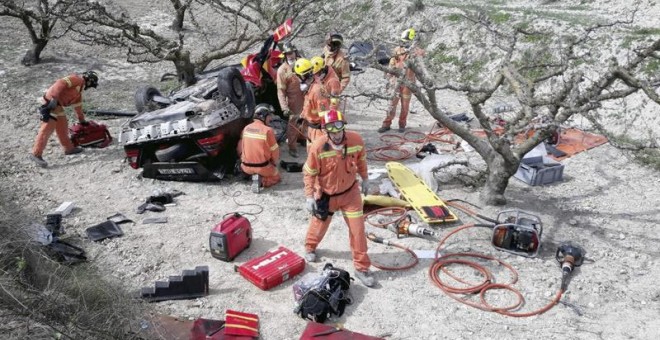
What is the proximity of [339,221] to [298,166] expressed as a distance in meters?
1.79

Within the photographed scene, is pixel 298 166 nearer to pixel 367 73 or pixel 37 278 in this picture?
pixel 37 278

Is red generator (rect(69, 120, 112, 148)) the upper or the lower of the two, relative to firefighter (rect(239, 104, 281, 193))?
lower

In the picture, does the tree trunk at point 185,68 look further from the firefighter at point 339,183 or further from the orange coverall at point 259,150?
the firefighter at point 339,183

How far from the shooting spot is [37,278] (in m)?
4.67

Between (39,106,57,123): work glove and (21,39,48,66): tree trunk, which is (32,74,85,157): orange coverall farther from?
(21,39,48,66): tree trunk

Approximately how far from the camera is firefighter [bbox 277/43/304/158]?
355 inches

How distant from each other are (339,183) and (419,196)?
6.66 ft

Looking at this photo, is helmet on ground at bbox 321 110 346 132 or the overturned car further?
the overturned car

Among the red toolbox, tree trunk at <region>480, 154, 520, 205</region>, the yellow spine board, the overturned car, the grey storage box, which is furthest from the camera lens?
the grey storage box

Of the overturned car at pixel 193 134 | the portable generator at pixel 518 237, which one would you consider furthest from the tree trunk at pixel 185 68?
the portable generator at pixel 518 237

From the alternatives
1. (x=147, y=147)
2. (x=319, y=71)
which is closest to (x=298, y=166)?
(x=319, y=71)

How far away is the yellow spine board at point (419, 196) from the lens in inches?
279

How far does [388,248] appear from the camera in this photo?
6598 mm

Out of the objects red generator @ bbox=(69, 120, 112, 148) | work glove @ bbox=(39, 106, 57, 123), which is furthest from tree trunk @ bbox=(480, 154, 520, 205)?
work glove @ bbox=(39, 106, 57, 123)
